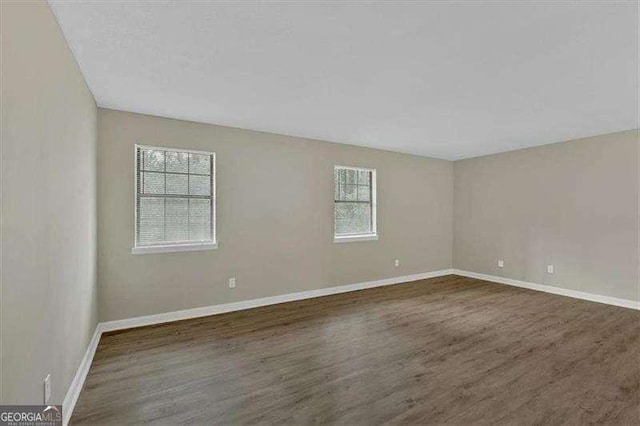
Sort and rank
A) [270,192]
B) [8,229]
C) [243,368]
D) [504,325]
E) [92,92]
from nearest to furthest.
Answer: [8,229] < [243,368] < [92,92] < [504,325] < [270,192]

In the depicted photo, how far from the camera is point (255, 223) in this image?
4340mm

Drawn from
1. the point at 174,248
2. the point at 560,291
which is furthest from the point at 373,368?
the point at 560,291

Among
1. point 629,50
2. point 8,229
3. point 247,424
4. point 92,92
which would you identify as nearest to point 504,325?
point 629,50

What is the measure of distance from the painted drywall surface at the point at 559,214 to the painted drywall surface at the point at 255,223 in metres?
1.04

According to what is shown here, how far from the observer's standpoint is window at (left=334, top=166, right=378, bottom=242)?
17.3ft

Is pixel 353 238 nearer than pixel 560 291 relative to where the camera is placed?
No

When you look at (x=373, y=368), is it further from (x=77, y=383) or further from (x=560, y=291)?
(x=560, y=291)

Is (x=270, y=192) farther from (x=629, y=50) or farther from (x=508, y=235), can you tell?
(x=508, y=235)

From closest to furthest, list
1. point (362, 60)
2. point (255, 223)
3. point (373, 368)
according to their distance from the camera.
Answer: point (362, 60), point (373, 368), point (255, 223)

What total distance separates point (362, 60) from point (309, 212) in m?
2.75

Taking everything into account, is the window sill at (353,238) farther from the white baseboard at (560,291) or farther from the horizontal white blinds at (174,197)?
the white baseboard at (560,291)

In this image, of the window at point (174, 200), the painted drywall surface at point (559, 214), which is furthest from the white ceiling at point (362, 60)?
the painted drywall surface at point (559, 214)

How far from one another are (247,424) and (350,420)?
2.09 feet

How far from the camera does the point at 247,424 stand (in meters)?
1.91
